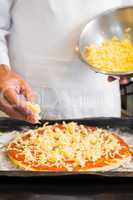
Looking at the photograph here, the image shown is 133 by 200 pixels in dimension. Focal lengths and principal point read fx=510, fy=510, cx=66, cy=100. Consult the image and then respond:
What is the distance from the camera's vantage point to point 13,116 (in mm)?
1510

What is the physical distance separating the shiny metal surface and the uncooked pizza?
25 cm

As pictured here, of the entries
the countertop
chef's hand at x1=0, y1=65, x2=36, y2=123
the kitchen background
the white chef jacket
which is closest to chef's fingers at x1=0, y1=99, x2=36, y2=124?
chef's hand at x1=0, y1=65, x2=36, y2=123

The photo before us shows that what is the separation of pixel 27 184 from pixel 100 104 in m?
0.56

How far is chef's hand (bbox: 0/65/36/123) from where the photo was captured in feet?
4.71

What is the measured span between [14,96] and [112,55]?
0.32 meters

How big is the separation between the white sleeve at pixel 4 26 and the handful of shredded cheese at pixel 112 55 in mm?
259

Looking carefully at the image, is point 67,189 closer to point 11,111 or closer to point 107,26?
point 11,111

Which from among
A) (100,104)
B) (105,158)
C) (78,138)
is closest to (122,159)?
(105,158)

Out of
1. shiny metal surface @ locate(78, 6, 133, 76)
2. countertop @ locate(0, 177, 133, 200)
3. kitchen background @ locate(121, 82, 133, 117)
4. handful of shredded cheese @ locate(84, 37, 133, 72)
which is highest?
shiny metal surface @ locate(78, 6, 133, 76)

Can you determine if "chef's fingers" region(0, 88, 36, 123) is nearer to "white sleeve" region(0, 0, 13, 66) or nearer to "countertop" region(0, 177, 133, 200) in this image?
"white sleeve" region(0, 0, 13, 66)

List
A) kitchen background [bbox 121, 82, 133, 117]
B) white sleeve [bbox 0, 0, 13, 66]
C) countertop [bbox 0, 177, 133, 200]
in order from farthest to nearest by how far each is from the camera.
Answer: kitchen background [bbox 121, 82, 133, 117]
white sleeve [bbox 0, 0, 13, 66]
countertop [bbox 0, 177, 133, 200]

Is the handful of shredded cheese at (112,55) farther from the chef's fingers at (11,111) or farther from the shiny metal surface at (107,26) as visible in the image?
the chef's fingers at (11,111)

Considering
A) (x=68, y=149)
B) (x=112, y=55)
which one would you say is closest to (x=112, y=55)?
(x=112, y=55)

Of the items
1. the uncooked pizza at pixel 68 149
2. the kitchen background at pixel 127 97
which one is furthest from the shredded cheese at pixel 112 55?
the kitchen background at pixel 127 97
